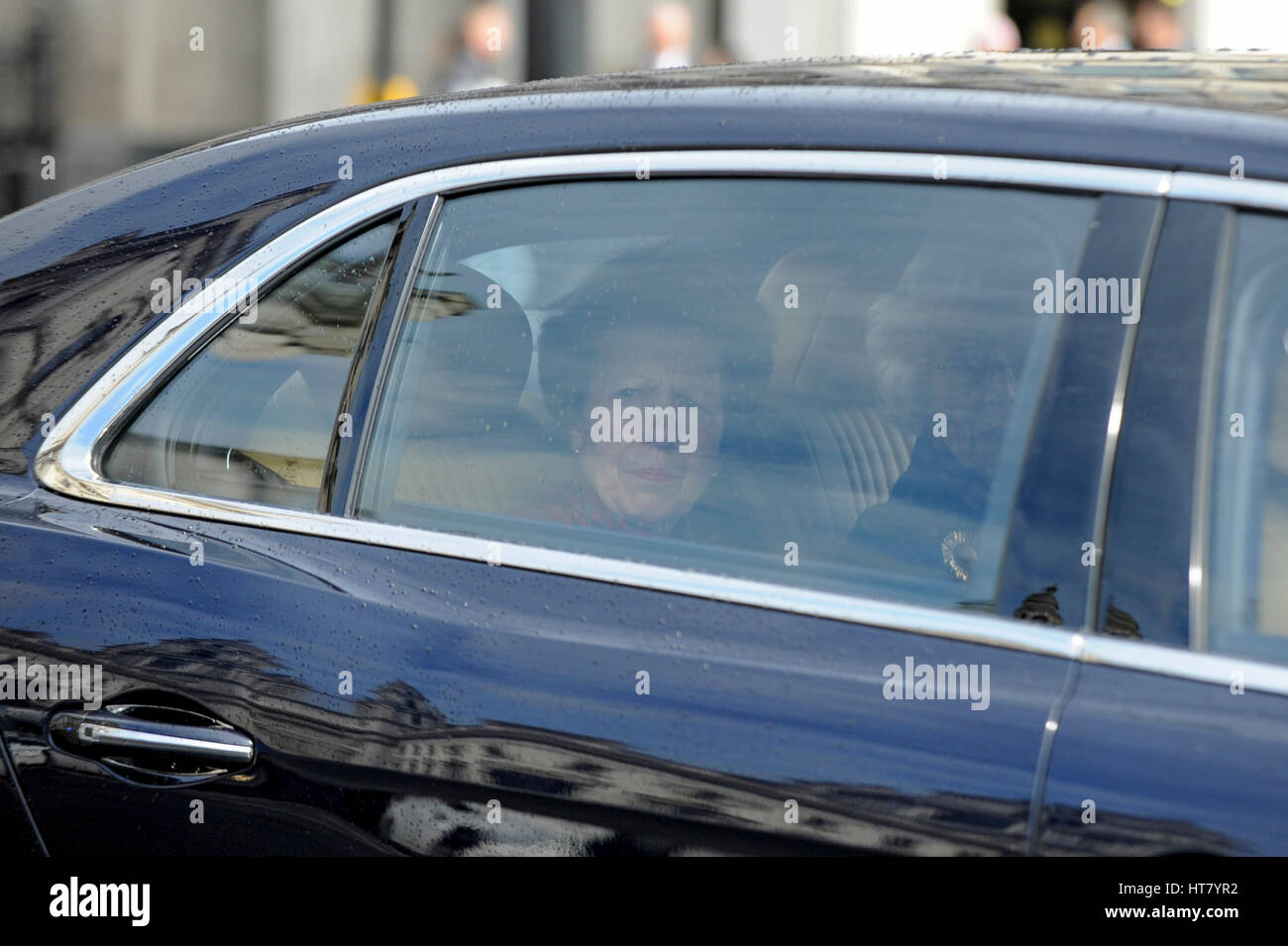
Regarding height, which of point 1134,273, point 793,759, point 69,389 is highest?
point 1134,273

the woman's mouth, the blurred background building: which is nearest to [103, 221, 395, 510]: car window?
the woman's mouth

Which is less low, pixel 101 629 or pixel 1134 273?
pixel 1134 273

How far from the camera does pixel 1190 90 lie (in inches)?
68.7

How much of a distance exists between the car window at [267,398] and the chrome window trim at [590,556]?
2cm

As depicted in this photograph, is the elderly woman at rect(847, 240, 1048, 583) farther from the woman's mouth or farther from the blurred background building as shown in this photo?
the blurred background building

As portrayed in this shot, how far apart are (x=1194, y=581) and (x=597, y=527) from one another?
2.13ft

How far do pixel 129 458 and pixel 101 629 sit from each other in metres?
0.26

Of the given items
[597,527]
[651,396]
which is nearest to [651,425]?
[651,396]

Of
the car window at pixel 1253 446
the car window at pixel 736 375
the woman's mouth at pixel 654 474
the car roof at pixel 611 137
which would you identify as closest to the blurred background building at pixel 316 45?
the car roof at pixel 611 137

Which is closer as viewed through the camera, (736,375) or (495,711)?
(495,711)

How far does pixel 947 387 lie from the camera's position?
1.66 metres

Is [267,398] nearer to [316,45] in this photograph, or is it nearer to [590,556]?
[590,556]
